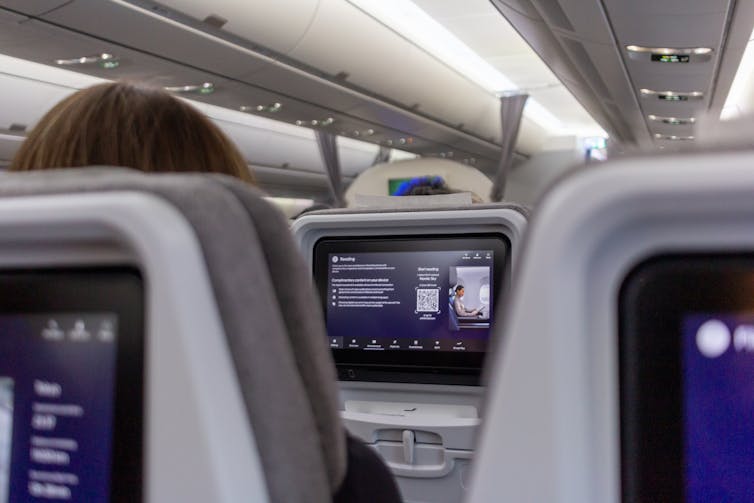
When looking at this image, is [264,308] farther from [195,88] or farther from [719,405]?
[195,88]

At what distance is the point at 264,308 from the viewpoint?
2.71 ft

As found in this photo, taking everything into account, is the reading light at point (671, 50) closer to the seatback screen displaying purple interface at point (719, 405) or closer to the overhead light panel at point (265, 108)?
the overhead light panel at point (265, 108)

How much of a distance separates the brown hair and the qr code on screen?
70.8 inches

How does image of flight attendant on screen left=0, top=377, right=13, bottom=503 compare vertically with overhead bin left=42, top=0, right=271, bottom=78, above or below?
below

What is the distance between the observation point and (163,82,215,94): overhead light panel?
744cm

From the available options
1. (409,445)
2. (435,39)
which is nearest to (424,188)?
(409,445)

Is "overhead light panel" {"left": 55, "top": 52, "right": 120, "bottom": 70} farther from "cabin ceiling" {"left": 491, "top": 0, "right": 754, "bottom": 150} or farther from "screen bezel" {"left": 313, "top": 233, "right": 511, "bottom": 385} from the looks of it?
"screen bezel" {"left": 313, "top": 233, "right": 511, "bottom": 385}

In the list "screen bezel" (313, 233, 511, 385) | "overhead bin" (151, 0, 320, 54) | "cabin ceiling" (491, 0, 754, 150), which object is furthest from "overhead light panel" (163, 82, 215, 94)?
"screen bezel" (313, 233, 511, 385)

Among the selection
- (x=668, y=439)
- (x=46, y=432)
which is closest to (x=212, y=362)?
(x=46, y=432)

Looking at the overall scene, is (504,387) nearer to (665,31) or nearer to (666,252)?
(666,252)

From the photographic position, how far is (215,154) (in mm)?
1234

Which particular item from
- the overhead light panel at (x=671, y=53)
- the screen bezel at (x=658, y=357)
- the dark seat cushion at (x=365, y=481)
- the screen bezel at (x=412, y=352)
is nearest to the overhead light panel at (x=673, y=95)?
the overhead light panel at (x=671, y=53)

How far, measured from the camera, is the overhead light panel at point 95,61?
6137 mm

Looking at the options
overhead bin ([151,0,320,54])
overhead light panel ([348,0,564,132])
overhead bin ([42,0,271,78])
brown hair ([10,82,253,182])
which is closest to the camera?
brown hair ([10,82,253,182])
